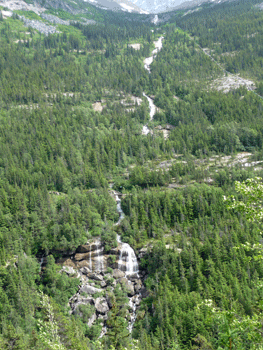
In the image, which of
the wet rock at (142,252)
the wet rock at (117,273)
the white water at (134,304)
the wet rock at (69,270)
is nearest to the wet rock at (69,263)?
the wet rock at (69,270)

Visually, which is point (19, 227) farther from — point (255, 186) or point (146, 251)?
point (255, 186)

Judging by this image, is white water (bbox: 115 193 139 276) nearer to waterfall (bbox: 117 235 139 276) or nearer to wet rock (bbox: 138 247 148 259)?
waterfall (bbox: 117 235 139 276)

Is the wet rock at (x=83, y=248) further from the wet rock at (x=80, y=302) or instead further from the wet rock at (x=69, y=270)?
the wet rock at (x=80, y=302)

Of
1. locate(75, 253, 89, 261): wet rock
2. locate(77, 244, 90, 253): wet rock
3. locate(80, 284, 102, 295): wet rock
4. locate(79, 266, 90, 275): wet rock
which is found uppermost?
locate(77, 244, 90, 253): wet rock

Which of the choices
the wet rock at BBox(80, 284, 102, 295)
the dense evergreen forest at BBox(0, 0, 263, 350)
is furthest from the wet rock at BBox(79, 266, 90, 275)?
the dense evergreen forest at BBox(0, 0, 263, 350)

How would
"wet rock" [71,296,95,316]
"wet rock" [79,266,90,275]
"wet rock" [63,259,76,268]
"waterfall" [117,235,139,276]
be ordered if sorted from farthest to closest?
1. "wet rock" [63,259,76,268]
2. "waterfall" [117,235,139,276]
3. "wet rock" [79,266,90,275]
4. "wet rock" [71,296,95,316]

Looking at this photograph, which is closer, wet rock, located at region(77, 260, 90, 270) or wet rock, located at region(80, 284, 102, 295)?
wet rock, located at region(80, 284, 102, 295)

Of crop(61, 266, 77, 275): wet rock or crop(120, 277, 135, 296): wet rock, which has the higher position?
crop(61, 266, 77, 275): wet rock

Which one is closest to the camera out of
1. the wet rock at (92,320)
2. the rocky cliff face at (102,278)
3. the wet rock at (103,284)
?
the wet rock at (92,320)
